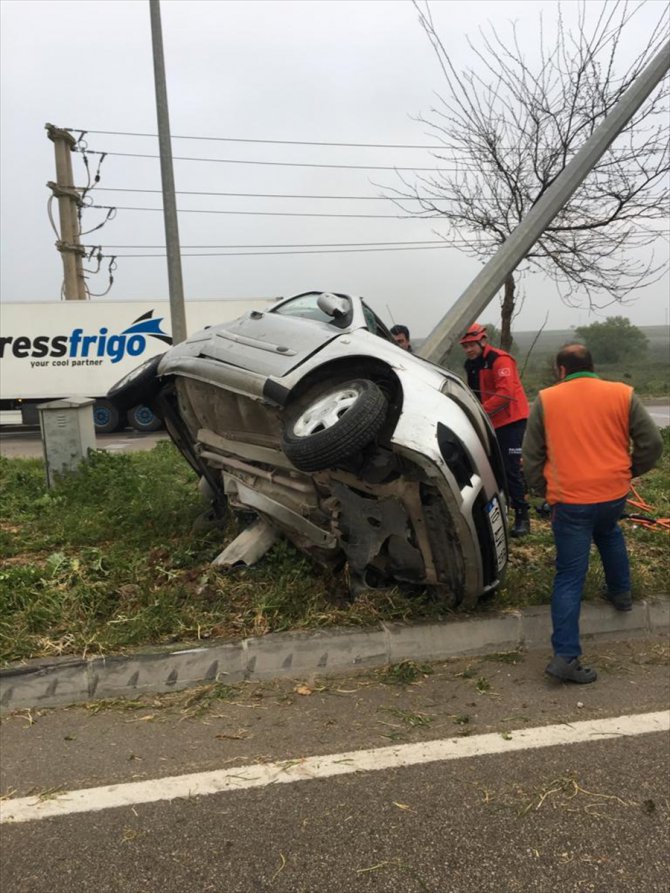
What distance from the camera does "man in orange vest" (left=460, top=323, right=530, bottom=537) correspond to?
5539 mm

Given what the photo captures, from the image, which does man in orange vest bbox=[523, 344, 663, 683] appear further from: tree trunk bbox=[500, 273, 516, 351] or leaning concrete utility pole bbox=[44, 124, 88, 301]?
leaning concrete utility pole bbox=[44, 124, 88, 301]

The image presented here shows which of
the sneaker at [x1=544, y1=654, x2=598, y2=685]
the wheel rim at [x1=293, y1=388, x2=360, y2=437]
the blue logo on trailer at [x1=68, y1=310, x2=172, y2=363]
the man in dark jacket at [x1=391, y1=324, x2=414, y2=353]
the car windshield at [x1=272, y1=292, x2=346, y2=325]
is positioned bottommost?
the sneaker at [x1=544, y1=654, x2=598, y2=685]

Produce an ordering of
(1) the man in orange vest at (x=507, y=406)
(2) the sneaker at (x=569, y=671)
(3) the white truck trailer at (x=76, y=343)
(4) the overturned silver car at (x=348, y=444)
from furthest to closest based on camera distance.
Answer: (3) the white truck trailer at (x=76, y=343) < (1) the man in orange vest at (x=507, y=406) < (2) the sneaker at (x=569, y=671) < (4) the overturned silver car at (x=348, y=444)

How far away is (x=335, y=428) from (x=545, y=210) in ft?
18.3

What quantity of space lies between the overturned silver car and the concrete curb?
0.27 meters

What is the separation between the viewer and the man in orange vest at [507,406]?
554 cm

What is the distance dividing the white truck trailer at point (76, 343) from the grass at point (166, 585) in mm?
13210

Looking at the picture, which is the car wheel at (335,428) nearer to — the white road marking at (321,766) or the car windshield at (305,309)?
the car windshield at (305,309)

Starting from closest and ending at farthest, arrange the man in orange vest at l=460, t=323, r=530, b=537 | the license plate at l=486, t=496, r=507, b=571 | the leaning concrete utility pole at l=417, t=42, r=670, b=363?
1. the license plate at l=486, t=496, r=507, b=571
2. the man in orange vest at l=460, t=323, r=530, b=537
3. the leaning concrete utility pole at l=417, t=42, r=670, b=363

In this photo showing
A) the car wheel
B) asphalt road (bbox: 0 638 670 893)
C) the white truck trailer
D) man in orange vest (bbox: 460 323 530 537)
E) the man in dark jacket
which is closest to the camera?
asphalt road (bbox: 0 638 670 893)

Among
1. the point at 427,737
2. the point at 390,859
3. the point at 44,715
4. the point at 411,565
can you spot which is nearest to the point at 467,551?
the point at 411,565

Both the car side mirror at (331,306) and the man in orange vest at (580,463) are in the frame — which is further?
the car side mirror at (331,306)

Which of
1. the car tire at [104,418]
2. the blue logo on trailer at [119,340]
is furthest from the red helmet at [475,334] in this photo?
the car tire at [104,418]

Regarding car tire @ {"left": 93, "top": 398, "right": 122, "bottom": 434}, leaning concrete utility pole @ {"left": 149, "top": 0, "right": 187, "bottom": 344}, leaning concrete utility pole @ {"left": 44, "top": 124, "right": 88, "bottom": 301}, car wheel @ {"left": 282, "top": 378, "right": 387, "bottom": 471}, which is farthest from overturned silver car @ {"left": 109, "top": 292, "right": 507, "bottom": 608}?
leaning concrete utility pole @ {"left": 44, "top": 124, "right": 88, "bottom": 301}
